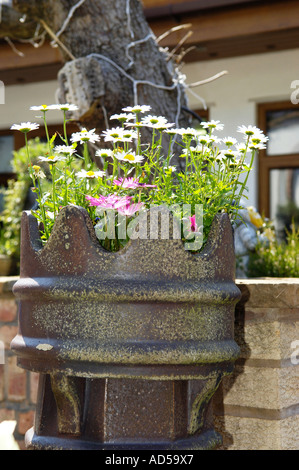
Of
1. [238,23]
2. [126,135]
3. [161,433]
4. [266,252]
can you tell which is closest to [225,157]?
[126,135]

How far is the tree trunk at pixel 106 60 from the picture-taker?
8.70 feet

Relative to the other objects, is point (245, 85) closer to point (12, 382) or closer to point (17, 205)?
point (17, 205)

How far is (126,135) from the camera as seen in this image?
1538 mm

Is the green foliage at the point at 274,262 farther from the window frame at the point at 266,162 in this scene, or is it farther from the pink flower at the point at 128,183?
the window frame at the point at 266,162

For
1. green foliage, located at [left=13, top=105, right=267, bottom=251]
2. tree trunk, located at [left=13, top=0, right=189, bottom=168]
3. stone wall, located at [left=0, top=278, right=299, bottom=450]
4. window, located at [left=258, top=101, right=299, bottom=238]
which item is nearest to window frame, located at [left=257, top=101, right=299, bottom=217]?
window, located at [left=258, top=101, right=299, bottom=238]

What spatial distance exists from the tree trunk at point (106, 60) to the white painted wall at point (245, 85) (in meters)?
3.07

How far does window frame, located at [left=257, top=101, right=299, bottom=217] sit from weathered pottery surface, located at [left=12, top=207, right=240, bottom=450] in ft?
15.1

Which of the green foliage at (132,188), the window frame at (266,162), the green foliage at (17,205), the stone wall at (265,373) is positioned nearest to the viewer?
the green foliage at (132,188)

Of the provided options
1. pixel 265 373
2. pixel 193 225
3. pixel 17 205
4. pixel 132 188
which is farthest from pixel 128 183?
pixel 17 205

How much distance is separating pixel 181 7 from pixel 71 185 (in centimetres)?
404

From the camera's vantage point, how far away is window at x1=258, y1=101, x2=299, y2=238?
19.6ft

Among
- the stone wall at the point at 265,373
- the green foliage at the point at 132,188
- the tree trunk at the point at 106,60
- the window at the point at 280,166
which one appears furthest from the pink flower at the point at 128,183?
the window at the point at 280,166

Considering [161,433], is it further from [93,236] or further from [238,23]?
[238,23]

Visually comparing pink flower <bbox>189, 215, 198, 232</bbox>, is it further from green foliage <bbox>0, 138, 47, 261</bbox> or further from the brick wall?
green foliage <bbox>0, 138, 47, 261</bbox>
